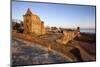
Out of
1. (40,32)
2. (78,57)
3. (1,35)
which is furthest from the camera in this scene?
(78,57)

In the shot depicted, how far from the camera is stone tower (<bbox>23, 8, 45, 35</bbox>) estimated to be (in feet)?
8.25

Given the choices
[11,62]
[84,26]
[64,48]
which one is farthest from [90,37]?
[11,62]

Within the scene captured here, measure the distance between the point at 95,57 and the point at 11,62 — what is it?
118cm

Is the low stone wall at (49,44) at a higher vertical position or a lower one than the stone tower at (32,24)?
lower

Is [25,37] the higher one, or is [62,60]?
[25,37]

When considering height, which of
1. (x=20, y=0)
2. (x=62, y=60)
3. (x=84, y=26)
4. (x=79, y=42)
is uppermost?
(x=20, y=0)

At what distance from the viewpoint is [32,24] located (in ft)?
8.35

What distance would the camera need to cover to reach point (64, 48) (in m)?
2.69

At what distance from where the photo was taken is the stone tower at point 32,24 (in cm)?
252

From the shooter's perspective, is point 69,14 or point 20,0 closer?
point 20,0

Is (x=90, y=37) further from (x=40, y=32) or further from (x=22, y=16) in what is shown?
(x=22, y=16)

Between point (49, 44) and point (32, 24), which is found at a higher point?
point (32, 24)

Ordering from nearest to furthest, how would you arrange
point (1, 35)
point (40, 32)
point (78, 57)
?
1. point (1, 35)
2. point (40, 32)
3. point (78, 57)

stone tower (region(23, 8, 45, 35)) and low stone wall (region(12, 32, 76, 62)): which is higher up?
stone tower (region(23, 8, 45, 35))
